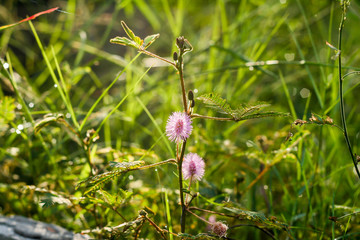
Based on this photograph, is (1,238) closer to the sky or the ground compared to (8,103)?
closer to the ground

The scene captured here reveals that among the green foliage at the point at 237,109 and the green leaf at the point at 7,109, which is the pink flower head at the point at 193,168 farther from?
the green leaf at the point at 7,109

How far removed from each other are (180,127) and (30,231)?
54 centimetres

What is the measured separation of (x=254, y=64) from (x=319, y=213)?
1.72ft

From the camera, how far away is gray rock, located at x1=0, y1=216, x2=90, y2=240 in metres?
0.91

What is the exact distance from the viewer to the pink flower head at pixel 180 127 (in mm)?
721

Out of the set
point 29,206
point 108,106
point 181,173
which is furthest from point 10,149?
point 181,173

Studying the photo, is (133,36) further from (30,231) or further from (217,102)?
(30,231)

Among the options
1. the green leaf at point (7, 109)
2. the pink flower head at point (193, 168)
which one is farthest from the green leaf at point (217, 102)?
the green leaf at point (7, 109)

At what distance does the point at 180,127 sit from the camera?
2.38ft

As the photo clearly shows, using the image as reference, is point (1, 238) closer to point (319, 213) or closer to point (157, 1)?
point (319, 213)

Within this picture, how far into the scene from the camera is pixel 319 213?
3.49 feet

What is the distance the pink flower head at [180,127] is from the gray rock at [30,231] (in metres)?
0.41

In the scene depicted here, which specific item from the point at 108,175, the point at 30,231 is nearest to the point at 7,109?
the point at 30,231

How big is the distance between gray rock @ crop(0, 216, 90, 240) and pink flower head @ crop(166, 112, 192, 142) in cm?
41
